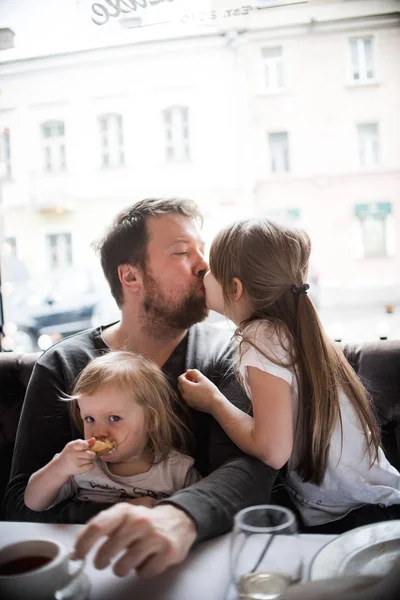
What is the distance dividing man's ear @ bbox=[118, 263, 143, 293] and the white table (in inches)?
30.7

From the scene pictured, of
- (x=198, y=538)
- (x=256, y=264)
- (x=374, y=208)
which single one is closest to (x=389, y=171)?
(x=374, y=208)

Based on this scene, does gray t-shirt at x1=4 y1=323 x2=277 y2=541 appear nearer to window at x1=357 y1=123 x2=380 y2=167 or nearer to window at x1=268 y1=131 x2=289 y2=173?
window at x1=268 y1=131 x2=289 y2=173

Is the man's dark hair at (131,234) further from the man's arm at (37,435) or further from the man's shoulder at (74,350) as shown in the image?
the man's arm at (37,435)

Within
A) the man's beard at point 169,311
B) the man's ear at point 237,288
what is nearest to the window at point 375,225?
the man's beard at point 169,311

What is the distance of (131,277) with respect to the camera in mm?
1354

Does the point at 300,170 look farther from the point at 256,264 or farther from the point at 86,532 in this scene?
the point at 86,532

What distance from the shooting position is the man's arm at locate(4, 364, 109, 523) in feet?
3.31

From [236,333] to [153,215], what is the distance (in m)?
0.42

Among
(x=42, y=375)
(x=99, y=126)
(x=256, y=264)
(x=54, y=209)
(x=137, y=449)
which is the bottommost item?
(x=137, y=449)


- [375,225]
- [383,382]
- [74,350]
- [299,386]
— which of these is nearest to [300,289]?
[299,386]

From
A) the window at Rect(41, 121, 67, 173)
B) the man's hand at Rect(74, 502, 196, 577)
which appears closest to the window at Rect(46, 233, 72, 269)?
the window at Rect(41, 121, 67, 173)

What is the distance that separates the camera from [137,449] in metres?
1.01

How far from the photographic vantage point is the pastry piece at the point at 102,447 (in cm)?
89

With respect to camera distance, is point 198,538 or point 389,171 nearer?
point 198,538
